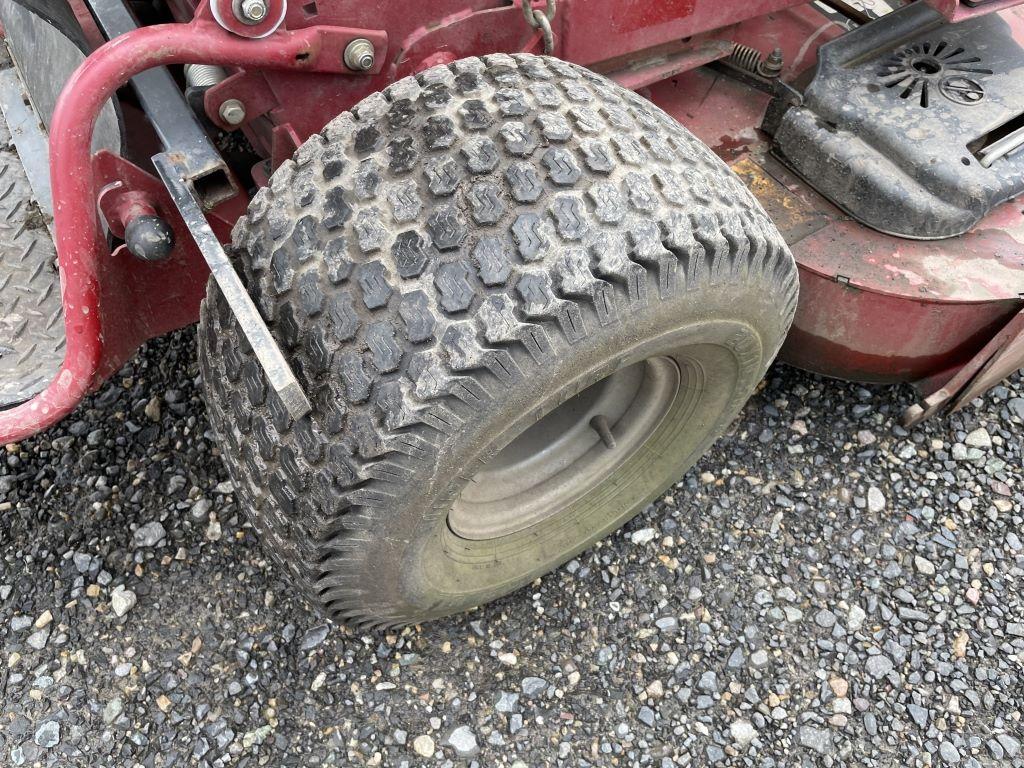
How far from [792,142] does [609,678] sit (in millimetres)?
1360

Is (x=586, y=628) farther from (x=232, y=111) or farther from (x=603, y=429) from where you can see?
(x=232, y=111)

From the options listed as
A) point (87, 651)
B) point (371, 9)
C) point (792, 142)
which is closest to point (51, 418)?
point (87, 651)

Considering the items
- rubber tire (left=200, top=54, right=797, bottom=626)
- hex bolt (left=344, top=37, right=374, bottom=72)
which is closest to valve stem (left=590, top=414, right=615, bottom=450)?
rubber tire (left=200, top=54, right=797, bottom=626)

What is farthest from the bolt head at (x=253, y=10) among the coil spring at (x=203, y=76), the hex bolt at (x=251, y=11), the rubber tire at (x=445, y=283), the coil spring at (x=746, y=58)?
the coil spring at (x=746, y=58)

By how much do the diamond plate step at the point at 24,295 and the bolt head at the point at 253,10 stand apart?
0.81 meters

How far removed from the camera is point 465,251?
4.49 ft

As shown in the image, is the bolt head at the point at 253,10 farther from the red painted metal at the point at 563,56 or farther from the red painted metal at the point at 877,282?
the red painted metal at the point at 877,282

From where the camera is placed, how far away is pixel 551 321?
1368 mm

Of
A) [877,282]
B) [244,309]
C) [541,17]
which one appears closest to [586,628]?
[877,282]

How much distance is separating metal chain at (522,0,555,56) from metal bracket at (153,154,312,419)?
0.68m

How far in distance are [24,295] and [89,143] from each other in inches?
28.1

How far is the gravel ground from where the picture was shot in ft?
6.38

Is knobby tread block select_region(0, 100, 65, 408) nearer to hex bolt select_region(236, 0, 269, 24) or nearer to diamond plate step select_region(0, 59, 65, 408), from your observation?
diamond plate step select_region(0, 59, 65, 408)

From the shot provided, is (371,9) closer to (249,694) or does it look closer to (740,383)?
(740,383)
